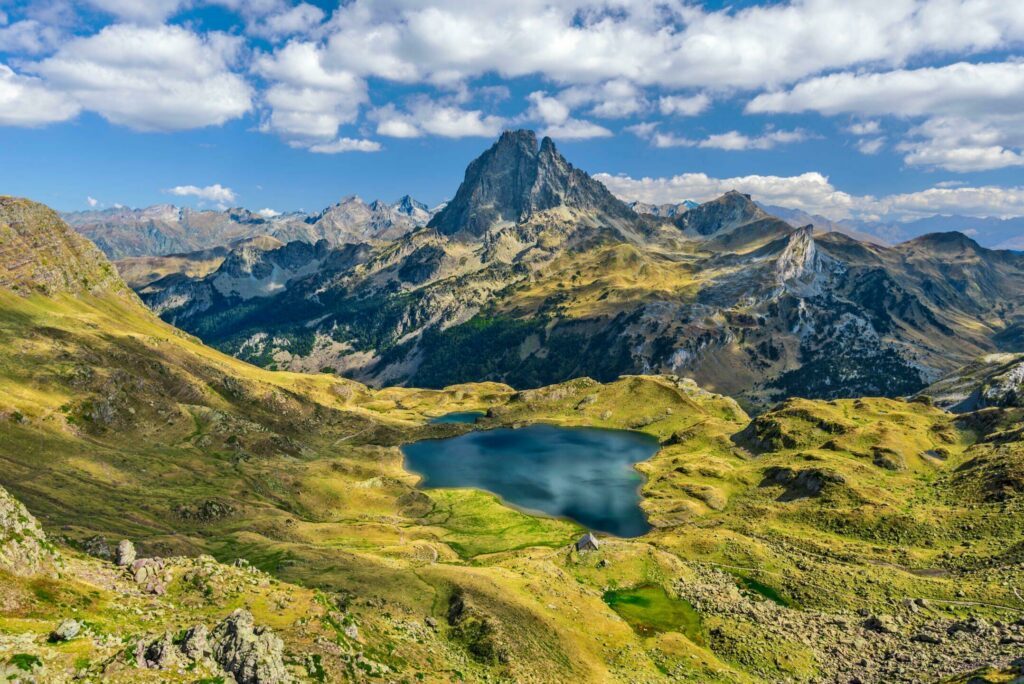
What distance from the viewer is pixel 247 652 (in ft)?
→ 129

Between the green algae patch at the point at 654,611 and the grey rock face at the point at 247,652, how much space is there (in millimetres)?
56931

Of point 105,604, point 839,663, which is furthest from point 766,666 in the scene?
point 105,604

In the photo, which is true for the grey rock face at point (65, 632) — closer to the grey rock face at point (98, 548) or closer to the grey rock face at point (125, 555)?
the grey rock face at point (125, 555)

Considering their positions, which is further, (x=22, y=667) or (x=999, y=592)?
(x=999, y=592)

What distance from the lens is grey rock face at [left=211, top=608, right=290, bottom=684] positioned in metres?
38.1

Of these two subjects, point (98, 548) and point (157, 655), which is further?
point (98, 548)

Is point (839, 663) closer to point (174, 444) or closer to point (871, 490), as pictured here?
point (871, 490)

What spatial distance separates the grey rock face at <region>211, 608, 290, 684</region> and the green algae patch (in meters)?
56.9

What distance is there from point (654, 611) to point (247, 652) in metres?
67.1

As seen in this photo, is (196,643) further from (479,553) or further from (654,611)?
(479,553)

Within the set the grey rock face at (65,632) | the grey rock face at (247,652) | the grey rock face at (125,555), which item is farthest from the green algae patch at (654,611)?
the grey rock face at (65,632)

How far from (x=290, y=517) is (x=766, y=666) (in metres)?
107

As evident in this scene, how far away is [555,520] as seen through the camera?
516 ft

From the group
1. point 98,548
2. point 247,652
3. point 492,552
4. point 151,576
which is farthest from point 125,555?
point 492,552
